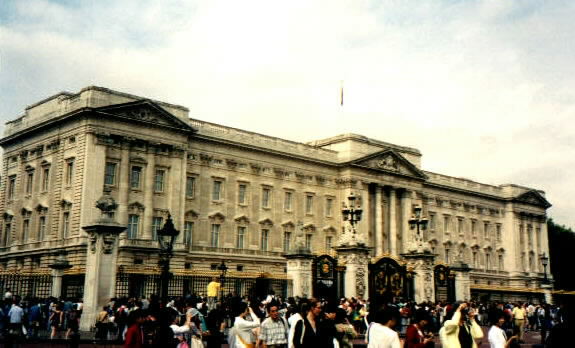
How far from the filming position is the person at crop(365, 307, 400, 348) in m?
8.25

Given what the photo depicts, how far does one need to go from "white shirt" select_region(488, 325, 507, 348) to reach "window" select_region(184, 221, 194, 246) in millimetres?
43187

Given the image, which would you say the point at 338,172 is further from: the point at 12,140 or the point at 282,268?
the point at 12,140

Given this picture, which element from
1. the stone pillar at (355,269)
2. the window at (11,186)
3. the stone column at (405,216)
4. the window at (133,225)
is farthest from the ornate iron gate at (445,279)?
the window at (11,186)

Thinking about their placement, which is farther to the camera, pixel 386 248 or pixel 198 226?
pixel 386 248

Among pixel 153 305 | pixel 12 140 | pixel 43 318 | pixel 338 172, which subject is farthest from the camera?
pixel 338 172

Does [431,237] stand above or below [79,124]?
below

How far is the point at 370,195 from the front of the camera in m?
67.6

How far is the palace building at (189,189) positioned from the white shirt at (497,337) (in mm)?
20221

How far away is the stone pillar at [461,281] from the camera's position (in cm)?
3331

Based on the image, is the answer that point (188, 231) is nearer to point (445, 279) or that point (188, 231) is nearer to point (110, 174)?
point (110, 174)

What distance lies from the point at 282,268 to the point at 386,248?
47.2 feet

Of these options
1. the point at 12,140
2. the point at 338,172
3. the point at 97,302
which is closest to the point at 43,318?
the point at 97,302

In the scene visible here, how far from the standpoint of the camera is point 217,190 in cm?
5638

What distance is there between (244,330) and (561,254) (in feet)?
311
